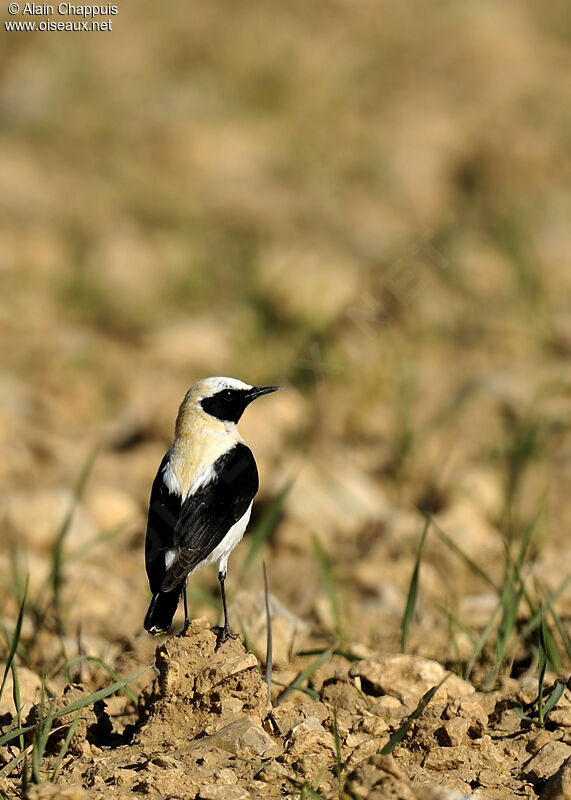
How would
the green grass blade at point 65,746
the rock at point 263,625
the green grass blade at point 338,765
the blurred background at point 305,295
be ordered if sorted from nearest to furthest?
the green grass blade at point 338,765 → the green grass blade at point 65,746 → the rock at point 263,625 → the blurred background at point 305,295

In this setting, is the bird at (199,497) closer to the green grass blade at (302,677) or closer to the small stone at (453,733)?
the green grass blade at (302,677)

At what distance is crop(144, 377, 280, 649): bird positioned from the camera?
3.07 metres

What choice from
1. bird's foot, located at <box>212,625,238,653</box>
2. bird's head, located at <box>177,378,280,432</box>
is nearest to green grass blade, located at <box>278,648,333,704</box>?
bird's foot, located at <box>212,625,238,653</box>

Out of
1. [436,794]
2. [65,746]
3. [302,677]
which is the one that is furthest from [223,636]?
[436,794]

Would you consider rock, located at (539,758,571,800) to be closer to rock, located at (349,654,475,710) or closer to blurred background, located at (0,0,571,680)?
rock, located at (349,654,475,710)

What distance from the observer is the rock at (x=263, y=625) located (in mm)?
Answer: 3783

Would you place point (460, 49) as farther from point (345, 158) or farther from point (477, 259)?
point (477, 259)

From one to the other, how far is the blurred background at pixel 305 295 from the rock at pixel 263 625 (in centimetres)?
9

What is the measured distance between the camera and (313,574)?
5.27 metres

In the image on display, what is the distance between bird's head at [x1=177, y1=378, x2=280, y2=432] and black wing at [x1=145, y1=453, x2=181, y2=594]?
254 millimetres

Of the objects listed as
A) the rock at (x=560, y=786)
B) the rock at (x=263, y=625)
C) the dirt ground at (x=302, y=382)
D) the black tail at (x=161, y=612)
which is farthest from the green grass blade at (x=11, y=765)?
the rock at (x=560, y=786)

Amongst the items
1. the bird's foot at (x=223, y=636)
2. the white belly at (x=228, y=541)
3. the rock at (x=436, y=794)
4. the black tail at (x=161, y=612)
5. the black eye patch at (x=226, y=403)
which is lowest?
the rock at (x=436, y=794)

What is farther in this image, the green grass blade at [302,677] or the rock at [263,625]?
the rock at [263,625]

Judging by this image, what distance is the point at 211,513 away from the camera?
3.12 meters
